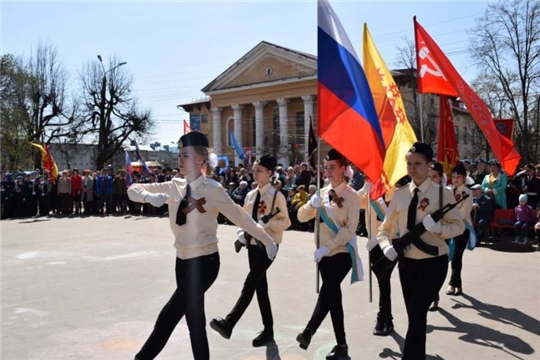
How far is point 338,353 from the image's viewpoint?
4828 mm

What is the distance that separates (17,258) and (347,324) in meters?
7.94

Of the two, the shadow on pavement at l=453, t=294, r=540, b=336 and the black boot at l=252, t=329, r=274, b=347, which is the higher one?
the black boot at l=252, t=329, r=274, b=347

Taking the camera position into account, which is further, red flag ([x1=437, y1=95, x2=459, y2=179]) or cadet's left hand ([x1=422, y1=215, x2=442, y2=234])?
red flag ([x1=437, y1=95, x2=459, y2=179])

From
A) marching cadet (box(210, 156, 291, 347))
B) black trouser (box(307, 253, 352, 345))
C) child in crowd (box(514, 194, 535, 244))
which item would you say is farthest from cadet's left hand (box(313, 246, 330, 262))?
child in crowd (box(514, 194, 535, 244))

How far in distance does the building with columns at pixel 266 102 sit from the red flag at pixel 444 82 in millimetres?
41354

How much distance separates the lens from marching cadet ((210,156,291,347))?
5.20 metres

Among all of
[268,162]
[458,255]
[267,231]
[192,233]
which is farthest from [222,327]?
[458,255]

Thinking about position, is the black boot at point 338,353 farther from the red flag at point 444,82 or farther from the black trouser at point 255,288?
the red flag at point 444,82

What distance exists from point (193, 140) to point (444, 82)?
510 cm

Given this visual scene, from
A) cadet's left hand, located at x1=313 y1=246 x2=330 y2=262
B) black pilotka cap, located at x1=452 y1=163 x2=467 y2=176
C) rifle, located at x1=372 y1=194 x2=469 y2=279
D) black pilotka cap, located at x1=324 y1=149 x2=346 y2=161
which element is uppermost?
black pilotka cap, located at x1=324 y1=149 x2=346 y2=161

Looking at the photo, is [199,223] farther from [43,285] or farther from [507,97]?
[507,97]

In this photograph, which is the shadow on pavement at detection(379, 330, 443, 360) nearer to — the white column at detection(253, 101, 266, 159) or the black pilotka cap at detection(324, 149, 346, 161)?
the black pilotka cap at detection(324, 149, 346, 161)

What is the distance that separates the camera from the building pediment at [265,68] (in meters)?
51.8

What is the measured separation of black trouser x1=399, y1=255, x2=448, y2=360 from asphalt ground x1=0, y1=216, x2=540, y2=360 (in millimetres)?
819
